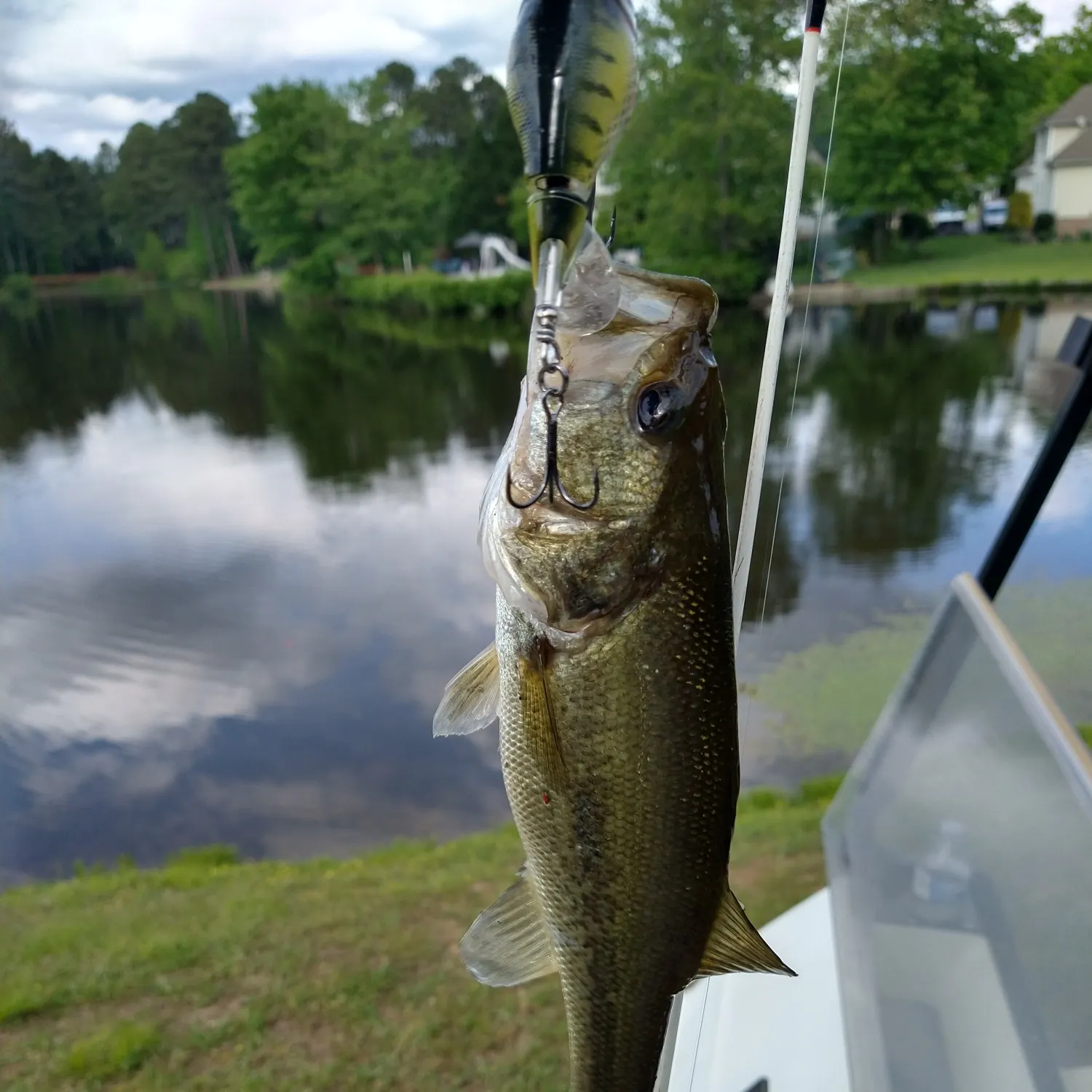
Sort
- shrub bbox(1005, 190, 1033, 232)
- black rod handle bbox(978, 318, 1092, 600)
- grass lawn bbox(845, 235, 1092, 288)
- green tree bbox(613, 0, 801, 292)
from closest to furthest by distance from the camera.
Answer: black rod handle bbox(978, 318, 1092, 600)
green tree bbox(613, 0, 801, 292)
grass lawn bbox(845, 235, 1092, 288)
shrub bbox(1005, 190, 1033, 232)

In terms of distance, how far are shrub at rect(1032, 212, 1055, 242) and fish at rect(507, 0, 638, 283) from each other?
2531cm

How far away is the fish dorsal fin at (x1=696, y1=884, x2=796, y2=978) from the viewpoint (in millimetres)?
959

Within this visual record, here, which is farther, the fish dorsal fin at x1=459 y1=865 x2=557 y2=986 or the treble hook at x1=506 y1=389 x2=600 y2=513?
the fish dorsal fin at x1=459 y1=865 x2=557 y2=986

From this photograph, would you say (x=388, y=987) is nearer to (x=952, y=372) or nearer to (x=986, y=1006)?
(x=986, y=1006)

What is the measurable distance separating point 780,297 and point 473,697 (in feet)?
1.93

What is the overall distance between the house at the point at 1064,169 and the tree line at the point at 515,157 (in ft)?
1.65

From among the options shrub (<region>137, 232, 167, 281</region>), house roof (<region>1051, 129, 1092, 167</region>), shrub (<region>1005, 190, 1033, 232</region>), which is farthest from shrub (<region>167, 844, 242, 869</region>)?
shrub (<region>1005, 190, 1033, 232</region>)

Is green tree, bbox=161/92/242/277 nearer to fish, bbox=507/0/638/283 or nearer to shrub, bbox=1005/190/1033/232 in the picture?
fish, bbox=507/0/638/283

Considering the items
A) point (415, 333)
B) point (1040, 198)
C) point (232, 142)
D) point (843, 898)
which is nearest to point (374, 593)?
point (843, 898)

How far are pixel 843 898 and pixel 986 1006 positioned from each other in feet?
1.80

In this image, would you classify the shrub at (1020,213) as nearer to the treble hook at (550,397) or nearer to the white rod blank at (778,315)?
the white rod blank at (778,315)

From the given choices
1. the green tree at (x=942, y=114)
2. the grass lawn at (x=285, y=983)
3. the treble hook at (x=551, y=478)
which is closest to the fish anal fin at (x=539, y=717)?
the treble hook at (x=551, y=478)

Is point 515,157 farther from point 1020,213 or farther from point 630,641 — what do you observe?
point 1020,213

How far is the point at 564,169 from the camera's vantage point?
2.08 ft
